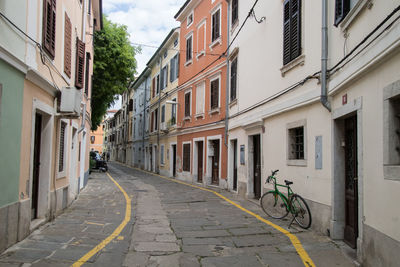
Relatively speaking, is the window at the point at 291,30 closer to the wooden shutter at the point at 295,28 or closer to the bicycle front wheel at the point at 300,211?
the wooden shutter at the point at 295,28

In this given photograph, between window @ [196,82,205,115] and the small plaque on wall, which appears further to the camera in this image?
window @ [196,82,205,115]

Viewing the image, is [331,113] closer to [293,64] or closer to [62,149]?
[293,64]

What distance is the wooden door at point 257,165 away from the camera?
1131 cm


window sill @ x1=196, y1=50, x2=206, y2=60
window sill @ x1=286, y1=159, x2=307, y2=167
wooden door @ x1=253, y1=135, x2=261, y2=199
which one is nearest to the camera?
window sill @ x1=286, y1=159, x2=307, y2=167

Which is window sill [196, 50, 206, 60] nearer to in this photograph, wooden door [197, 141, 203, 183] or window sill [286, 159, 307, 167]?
wooden door [197, 141, 203, 183]

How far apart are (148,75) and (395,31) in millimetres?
30018

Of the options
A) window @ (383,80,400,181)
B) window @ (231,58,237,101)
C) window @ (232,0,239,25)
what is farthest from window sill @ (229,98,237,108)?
window @ (383,80,400,181)

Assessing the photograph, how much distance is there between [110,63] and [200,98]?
6.29 m

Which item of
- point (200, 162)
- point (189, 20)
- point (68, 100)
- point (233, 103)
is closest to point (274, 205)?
point (68, 100)

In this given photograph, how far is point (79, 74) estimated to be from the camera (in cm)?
1130

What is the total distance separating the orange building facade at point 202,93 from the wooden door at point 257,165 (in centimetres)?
331

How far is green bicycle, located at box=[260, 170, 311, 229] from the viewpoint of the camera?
287 inches

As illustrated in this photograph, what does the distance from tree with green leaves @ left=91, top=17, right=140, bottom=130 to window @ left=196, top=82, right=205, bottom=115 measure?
525cm

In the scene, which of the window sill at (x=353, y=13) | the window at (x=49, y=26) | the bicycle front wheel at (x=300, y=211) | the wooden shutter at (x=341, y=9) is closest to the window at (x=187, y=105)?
the window at (x=49, y=26)
